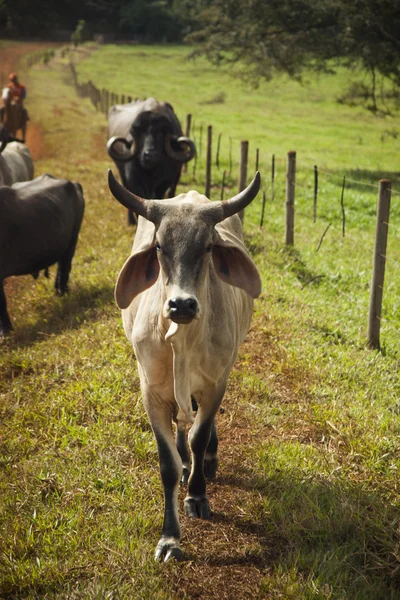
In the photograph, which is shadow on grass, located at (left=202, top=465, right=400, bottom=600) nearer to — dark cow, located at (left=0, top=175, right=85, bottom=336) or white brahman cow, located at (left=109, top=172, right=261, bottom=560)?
white brahman cow, located at (left=109, top=172, right=261, bottom=560)

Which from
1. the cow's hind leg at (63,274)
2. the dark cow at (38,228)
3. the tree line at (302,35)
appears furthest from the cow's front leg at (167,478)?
the tree line at (302,35)

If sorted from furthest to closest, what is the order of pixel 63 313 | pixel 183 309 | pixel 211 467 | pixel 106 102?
pixel 106 102 → pixel 63 313 → pixel 211 467 → pixel 183 309

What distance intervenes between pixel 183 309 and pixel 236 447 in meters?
2.01

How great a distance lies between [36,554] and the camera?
3975 mm

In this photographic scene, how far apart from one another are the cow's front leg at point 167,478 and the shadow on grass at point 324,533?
0.24 m

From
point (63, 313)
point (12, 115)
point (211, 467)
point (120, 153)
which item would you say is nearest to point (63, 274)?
point (63, 313)

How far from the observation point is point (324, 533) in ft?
13.6

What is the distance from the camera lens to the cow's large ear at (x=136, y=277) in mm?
4129

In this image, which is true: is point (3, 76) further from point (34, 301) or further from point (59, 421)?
point (59, 421)

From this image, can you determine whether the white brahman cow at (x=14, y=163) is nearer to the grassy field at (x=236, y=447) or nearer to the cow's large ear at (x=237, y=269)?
the grassy field at (x=236, y=447)

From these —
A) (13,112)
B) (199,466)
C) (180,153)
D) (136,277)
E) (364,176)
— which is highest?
(136,277)

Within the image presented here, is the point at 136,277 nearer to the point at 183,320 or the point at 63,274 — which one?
the point at 183,320

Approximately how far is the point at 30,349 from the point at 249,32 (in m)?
13.7

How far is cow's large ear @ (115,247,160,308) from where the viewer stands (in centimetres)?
413
